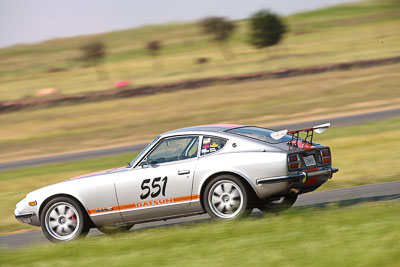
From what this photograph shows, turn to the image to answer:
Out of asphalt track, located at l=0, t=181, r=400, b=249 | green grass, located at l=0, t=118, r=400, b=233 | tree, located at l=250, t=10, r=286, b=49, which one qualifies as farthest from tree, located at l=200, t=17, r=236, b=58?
asphalt track, located at l=0, t=181, r=400, b=249

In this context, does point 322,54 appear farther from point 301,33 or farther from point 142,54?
point 142,54

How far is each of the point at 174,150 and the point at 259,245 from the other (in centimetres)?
273

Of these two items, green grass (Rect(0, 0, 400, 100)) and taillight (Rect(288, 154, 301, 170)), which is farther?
green grass (Rect(0, 0, 400, 100))

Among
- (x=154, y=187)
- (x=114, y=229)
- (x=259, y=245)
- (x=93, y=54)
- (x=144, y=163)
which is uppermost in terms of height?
(x=93, y=54)

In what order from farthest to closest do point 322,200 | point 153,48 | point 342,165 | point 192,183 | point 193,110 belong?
point 153,48, point 193,110, point 342,165, point 322,200, point 192,183

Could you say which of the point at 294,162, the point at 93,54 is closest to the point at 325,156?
the point at 294,162

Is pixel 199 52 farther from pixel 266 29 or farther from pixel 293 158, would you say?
pixel 293 158

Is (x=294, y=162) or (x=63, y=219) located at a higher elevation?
(x=294, y=162)

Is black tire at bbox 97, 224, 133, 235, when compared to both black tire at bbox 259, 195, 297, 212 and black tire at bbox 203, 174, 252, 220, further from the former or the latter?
black tire at bbox 259, 195, 297, 212

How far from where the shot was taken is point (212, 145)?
323 inches

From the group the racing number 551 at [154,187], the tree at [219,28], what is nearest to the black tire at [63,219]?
the racing number 551 at [154,187]

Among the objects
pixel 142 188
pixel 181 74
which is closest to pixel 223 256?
pixel 142 188

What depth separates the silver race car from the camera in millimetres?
7742

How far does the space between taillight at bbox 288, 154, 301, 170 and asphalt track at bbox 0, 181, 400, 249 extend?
1.15 metres
